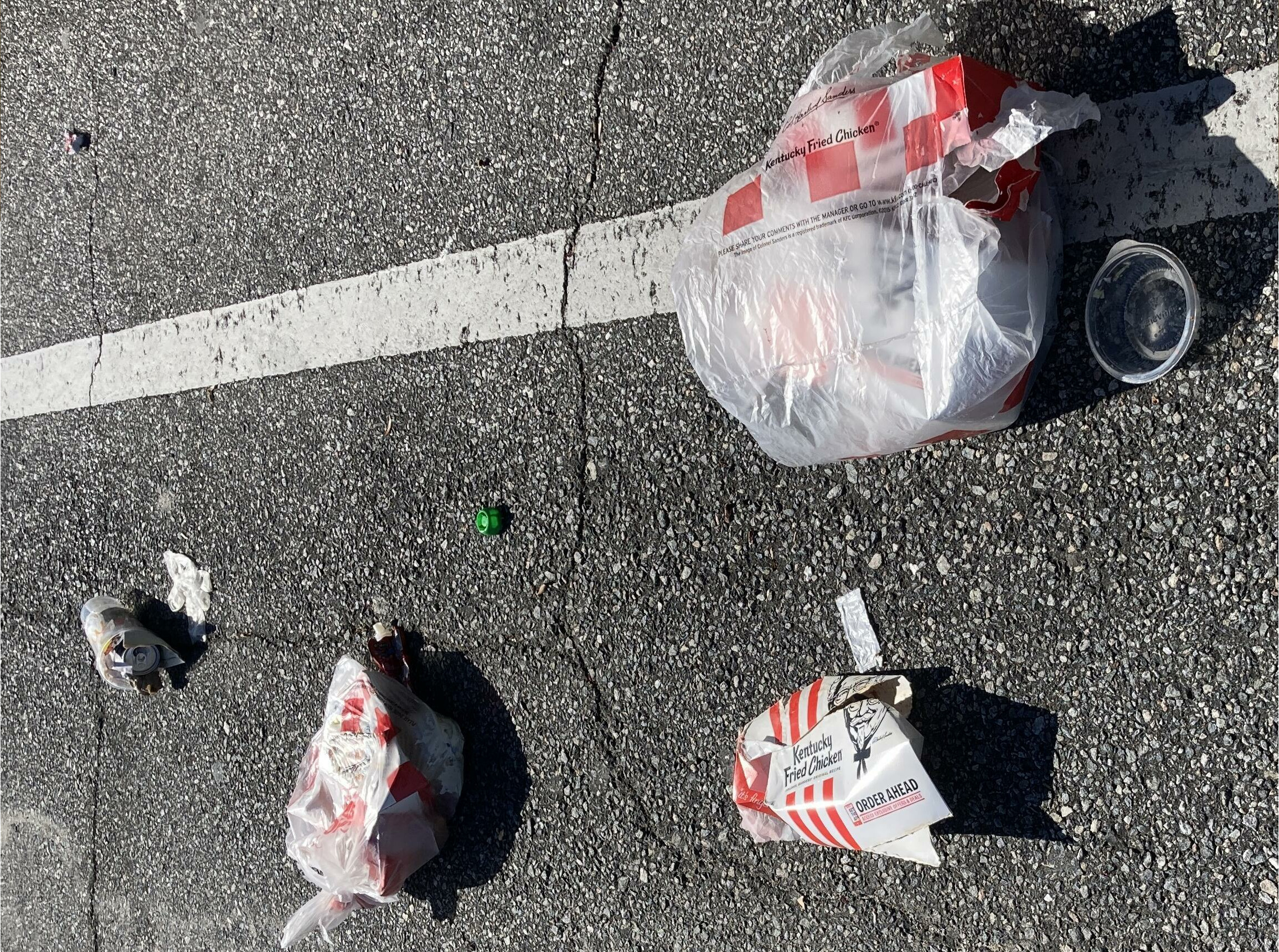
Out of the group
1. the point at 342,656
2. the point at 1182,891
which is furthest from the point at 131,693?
the point at 1182,891

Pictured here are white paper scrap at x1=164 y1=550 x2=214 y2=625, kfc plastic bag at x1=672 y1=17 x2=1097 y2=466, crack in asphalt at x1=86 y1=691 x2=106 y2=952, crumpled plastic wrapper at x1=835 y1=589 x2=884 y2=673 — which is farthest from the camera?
crack in asphalt at x1=86 y1=691 x2=106 y2=952

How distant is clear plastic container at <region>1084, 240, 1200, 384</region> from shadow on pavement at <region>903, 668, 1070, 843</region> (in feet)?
2.22

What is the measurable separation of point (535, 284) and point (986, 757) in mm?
1489

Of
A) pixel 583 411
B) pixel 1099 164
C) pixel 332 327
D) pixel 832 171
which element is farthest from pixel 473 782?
pixel 1099 164

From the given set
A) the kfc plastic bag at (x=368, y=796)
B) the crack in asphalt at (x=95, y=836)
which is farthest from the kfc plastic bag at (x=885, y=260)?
the crack in asphalt at (x=95, y=836)

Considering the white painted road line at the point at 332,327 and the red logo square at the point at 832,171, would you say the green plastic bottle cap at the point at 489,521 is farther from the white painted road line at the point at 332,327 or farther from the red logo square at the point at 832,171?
the red logo square at the point at 832,171

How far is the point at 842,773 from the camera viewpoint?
5.85 feet

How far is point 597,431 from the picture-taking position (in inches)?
87.2

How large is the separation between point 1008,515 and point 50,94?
3578 millimetres

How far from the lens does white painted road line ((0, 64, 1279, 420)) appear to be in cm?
162

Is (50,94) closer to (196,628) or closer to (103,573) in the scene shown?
(103,573)

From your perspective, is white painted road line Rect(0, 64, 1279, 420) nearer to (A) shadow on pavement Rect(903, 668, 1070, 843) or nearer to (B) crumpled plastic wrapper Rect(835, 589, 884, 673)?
(B) crumpled plastic wrapper Rect(835, 589, 884, 673)

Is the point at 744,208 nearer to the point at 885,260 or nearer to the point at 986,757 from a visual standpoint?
the point at 885,260

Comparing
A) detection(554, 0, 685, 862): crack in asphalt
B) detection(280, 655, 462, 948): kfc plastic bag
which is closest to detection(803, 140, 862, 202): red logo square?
detection(554, 0, 685, 862): crack in asphalt
